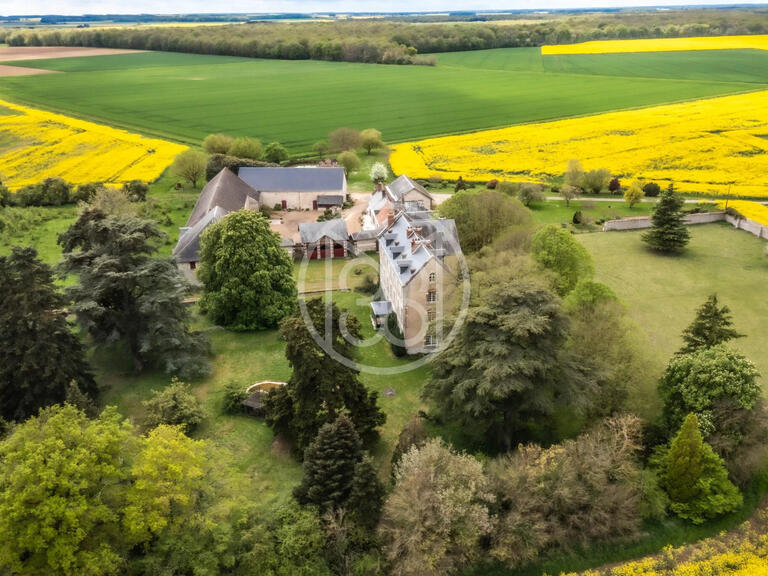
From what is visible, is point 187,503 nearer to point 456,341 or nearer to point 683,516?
point 456,341

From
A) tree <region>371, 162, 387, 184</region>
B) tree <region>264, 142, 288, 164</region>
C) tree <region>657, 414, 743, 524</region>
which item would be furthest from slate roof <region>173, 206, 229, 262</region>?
tree <region>657, 414, 743, 524</region>

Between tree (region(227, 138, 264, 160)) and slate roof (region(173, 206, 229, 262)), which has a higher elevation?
tree (region(227, 138, 264, 160))

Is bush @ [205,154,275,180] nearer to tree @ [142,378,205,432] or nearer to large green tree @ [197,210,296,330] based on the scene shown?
large green tree @ [197,210,296,330]

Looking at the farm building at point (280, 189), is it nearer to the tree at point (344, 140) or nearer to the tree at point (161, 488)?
the tree at point (344, 140)

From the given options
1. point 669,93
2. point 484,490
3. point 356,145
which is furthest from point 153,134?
point 669,93

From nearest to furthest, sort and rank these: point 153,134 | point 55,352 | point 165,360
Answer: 1. point 55,352
2. point 165,360
3. point 153,134

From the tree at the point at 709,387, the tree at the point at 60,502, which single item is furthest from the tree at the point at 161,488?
the tree at the point at 709,387
